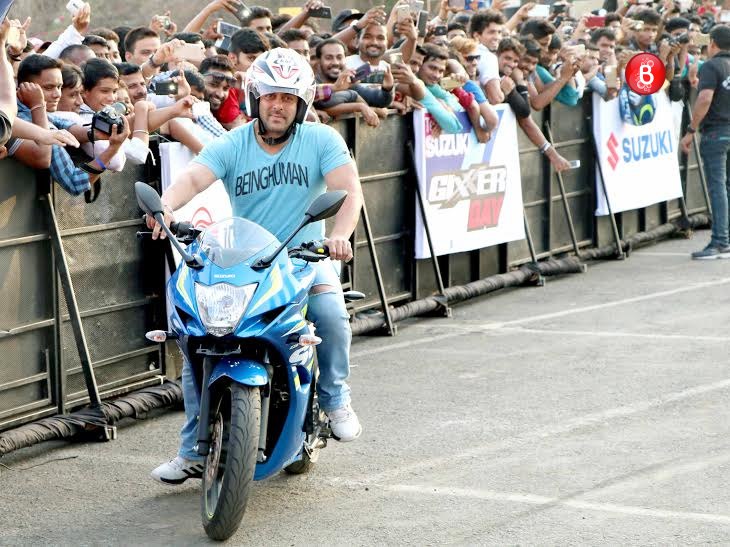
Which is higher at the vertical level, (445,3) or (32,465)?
(445,3)

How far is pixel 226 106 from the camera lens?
30.3 feet

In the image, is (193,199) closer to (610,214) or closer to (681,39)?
(610,214)

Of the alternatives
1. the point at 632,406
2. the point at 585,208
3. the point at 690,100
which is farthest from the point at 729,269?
the point at 632,406

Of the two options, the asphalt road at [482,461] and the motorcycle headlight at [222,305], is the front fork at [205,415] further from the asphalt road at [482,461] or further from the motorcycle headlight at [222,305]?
the asphalt road at [482,461]

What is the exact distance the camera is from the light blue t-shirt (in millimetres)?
6336

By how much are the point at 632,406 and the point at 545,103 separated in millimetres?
5427

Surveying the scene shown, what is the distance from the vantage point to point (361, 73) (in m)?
10.7

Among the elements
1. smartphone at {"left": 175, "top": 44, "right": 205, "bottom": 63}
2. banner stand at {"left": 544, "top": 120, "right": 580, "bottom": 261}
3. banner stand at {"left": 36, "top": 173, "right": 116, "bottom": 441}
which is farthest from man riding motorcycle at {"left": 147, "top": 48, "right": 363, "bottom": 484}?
banner stand at {"left": 544, "top": 120, "right": 580, "bottom": 261}

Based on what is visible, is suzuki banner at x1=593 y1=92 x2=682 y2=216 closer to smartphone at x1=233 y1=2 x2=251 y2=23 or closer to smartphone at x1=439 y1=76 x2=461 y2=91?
smartphone at x1=439 y1=76 x2=461 y2=91

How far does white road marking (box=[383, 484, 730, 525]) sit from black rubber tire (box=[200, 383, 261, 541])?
106 cm

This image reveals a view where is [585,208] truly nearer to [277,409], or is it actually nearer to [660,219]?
[660,219]

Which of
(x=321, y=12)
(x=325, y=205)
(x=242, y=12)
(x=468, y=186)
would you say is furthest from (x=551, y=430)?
(x=321, y=12)

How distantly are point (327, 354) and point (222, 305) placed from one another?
0.82 m

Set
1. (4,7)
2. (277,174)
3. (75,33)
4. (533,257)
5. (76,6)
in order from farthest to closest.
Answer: (533,257)
(75,33)
(76,6)
(277,174)
(4,7)
